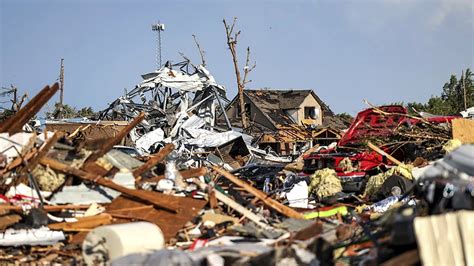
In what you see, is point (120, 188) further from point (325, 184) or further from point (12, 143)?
point (325, 184)

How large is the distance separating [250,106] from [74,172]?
40.0 meters

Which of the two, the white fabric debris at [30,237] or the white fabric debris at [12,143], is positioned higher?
the white fabric debris at [12,143]

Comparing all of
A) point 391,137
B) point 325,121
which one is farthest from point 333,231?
point 325,121

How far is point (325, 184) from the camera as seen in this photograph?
12586 mm

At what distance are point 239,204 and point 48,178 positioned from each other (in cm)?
268

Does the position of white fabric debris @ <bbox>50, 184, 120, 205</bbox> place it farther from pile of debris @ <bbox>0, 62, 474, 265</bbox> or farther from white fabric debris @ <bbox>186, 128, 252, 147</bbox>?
white fabric debris @ <bbox>186, 128, 252, 147</bbox>

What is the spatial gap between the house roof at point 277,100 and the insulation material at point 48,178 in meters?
38.3

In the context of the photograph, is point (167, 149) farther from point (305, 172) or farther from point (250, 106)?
point (250, 106)

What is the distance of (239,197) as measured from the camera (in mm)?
9023

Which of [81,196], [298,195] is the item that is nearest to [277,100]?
[298,195]

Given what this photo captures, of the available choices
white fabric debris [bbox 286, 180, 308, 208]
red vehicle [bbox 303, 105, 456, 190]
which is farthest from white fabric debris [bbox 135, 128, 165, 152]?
white fabric debris [bbox 286, 180, 308, 208]

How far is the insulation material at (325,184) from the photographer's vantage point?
12.4 metres

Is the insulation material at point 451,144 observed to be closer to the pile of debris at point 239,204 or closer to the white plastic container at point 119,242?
the pile of debris at point 239,204

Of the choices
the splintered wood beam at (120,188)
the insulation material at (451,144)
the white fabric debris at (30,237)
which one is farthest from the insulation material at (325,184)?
the white fabric debris at (30,237)
